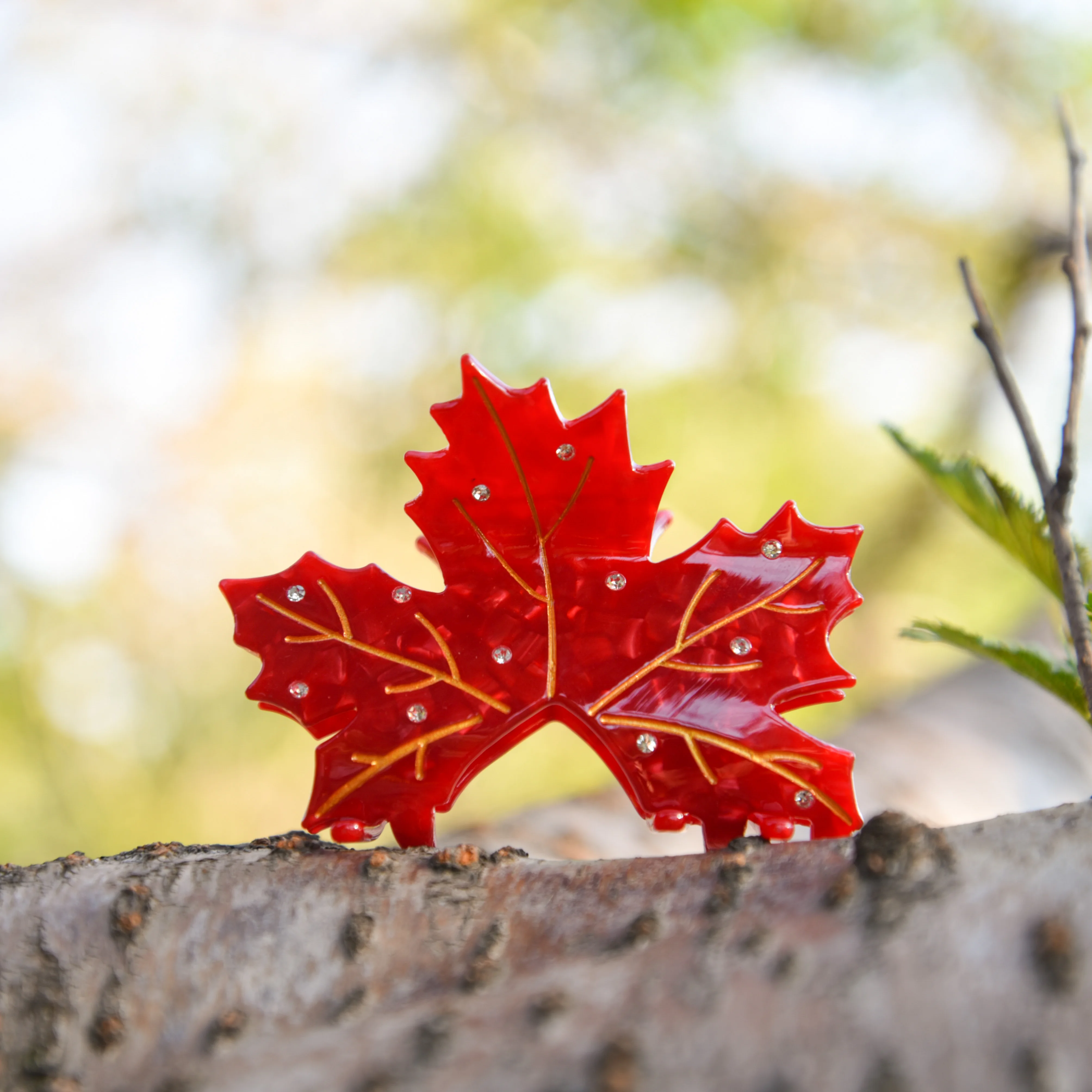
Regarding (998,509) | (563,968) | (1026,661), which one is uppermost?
(998,509)

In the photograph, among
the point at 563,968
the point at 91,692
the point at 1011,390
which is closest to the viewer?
the point at 563,968

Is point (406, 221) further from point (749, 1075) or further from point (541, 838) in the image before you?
point (749, 1075)

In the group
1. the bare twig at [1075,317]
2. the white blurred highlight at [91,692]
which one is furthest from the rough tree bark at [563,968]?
the white blurred highlight at [91,692]

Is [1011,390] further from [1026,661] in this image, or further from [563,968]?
[563,968]

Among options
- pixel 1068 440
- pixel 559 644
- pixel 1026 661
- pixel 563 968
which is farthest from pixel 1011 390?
pixel 563 968

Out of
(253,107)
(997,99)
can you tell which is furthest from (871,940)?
(253,107)

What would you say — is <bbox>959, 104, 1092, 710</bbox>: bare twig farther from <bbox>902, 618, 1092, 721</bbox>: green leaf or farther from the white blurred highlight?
the white blurred highlight

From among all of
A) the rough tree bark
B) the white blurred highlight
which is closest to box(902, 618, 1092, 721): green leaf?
the rough tree bark

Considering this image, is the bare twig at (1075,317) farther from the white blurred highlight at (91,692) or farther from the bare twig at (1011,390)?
the white blurred highlight at (91,692)
